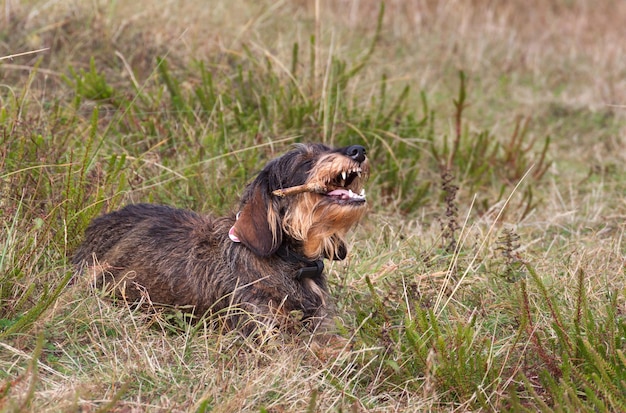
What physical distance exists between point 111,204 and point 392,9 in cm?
717

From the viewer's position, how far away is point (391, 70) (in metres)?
9.94

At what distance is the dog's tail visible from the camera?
5062 mm

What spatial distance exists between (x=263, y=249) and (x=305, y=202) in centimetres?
33

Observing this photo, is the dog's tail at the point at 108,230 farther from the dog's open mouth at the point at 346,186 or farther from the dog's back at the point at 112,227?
the dog's open mouth at the point at 346,186

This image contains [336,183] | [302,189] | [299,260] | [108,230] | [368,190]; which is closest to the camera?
[302,189]

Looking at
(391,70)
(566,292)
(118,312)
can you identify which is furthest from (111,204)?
(391,70)

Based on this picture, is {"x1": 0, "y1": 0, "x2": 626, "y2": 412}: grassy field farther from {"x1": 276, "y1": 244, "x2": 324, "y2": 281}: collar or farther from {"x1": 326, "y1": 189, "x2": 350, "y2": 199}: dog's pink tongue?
{"x1": 326, "y1": 189, "x2": 350, "y2": 199}: dog's pink tongue

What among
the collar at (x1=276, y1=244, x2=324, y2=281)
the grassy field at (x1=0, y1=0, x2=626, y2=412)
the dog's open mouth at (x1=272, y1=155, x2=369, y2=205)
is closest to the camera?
the grassy field at (x1=0, y1=0, x2=626, y2=412)

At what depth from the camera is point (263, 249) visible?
4.48 metres

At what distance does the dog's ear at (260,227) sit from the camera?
4.49m

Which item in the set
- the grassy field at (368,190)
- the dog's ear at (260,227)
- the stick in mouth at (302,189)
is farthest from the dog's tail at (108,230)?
the stick in mouth at (302,189)

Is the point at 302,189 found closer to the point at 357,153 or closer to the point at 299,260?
the point at 357,153

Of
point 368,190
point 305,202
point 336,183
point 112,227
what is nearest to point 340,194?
point 336,183

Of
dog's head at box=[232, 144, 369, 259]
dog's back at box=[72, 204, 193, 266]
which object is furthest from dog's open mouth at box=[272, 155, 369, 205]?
dog's back at box=[72, 204, 193, 266]
